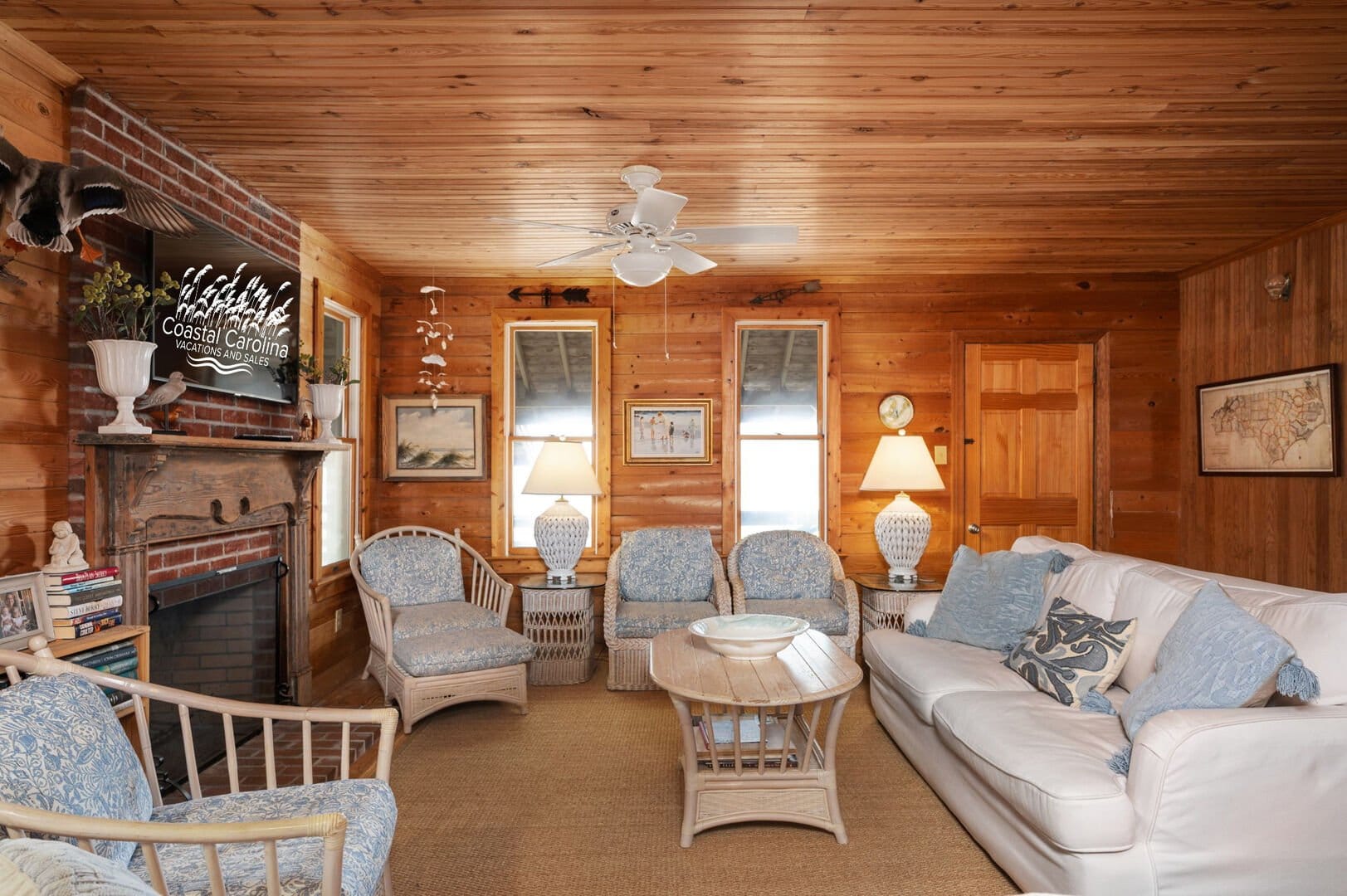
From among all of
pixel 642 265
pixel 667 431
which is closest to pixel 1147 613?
pixel 642 265

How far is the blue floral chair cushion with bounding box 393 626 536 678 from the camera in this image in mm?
3615

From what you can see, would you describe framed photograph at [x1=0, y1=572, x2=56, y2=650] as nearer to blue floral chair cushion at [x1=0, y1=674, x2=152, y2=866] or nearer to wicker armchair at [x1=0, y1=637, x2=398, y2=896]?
wicker armchair at [x1=0, y1=637, x2=398, y2=896]

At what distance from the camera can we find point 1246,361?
4.45 metres

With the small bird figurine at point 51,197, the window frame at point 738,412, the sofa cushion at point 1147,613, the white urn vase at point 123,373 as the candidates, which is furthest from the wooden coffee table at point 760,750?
the window frame at point 738,412

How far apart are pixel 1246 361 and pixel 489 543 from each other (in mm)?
4626

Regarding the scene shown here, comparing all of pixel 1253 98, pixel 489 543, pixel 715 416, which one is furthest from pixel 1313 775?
pixel 489 543

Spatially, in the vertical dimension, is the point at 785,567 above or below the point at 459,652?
above

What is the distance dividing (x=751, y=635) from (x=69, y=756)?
6.79ft

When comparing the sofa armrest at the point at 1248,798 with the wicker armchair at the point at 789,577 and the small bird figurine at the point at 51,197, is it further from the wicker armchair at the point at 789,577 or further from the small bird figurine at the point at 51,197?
the small bird figurine at the point at 51,197

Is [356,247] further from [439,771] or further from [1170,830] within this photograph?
[1170,830]

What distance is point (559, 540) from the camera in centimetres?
459

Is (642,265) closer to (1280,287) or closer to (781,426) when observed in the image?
(781,426)

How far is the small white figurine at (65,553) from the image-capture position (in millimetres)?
2285

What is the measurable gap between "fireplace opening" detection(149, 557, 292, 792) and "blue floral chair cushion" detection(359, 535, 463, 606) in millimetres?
515
